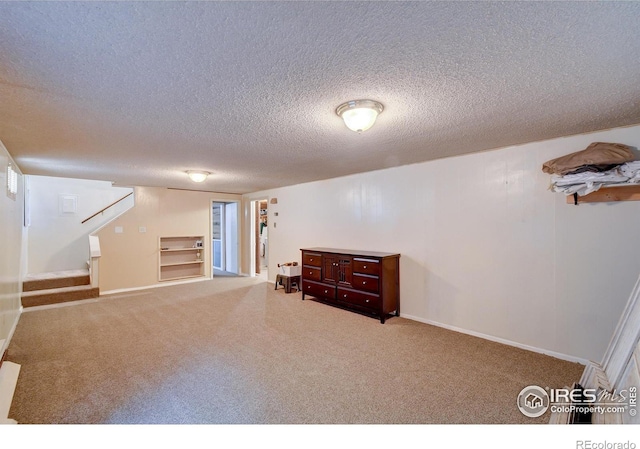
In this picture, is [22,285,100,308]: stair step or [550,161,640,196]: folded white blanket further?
[22,285,100,308]: stair step

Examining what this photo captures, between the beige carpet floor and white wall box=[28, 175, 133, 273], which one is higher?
white wall box=[28, 175, 133, 273]

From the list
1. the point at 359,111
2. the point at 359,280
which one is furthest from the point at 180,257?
the point at 359,111

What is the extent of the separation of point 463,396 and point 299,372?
1329 millimetres

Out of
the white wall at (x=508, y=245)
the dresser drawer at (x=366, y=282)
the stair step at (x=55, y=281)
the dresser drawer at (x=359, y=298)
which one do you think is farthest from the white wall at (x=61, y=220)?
the white wall at (x=508, y=245)

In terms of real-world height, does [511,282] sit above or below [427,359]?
Result: above

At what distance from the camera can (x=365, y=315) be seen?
4.08 m

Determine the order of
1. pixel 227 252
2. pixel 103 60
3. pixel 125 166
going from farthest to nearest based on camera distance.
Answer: pixel 227 252 < pixel 125 166 < pixel 103 60

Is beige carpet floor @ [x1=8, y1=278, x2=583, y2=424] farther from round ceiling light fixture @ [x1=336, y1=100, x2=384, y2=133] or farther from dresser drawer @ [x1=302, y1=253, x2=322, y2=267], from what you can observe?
round ceiling light fixture @ [x1=336, y1=100, x2=384, y2=133]

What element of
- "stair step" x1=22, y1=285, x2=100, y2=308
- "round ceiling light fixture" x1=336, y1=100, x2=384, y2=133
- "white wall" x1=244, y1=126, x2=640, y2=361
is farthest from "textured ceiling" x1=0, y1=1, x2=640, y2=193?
"stair step" x1=22, y1=285, x2=100, y2=308

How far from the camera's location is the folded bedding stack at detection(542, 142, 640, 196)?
228 centimetres

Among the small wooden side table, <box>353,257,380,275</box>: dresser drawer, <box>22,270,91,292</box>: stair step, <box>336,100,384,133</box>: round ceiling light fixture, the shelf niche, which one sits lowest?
the small wooden side table

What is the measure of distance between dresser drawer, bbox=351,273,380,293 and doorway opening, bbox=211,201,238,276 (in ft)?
14.7
